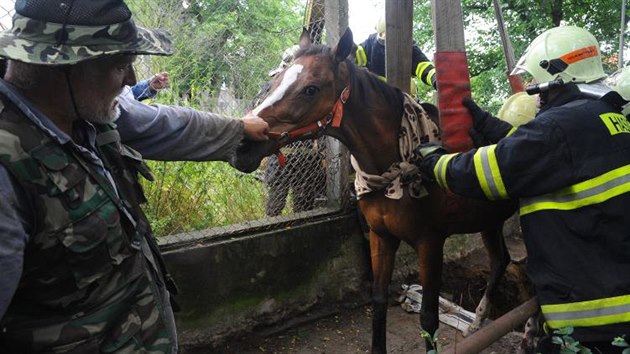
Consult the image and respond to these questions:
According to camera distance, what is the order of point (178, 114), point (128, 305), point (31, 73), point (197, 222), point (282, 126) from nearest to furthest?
point (31, 73) < point (128, 305) < point (178, 114) < point (282, 126) < point (197, 222)

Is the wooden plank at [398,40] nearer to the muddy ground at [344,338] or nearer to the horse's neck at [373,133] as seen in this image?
the horse's neck at [373,133]

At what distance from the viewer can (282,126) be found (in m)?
2.42

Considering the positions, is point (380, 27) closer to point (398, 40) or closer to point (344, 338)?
point (398, 40)

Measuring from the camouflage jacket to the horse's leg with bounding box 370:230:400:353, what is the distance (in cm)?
196

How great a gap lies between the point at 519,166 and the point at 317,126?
1.09 metres

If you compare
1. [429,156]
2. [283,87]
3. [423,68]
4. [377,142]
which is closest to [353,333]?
[377,142]

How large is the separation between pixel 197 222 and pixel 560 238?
2.78 m

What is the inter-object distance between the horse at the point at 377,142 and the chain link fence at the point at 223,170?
1157 millimetres

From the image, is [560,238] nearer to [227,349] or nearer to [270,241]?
[270,241]

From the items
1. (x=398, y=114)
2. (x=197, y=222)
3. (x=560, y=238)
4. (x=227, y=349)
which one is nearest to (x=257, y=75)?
(x=197, y=222)

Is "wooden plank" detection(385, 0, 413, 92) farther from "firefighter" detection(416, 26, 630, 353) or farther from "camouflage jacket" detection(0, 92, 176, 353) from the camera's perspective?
"camouflage jacket" detection(0, 92, 176, 353)

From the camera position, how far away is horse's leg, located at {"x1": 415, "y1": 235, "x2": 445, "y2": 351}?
2951mm

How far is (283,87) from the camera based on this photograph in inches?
96.5

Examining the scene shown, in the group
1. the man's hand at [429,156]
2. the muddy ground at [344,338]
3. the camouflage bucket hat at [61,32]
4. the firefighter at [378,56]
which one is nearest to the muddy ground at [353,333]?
the muddy ground at [344,338]
